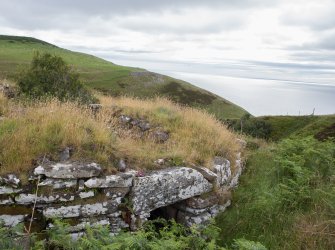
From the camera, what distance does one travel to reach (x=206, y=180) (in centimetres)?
927

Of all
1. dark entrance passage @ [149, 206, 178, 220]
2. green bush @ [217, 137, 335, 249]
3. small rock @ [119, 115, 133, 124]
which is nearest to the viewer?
green bush @ [217, 137, 335, 249]

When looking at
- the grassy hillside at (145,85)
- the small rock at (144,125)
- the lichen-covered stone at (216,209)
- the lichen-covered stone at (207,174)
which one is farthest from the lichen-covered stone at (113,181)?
the grassy hillside at (145,85)

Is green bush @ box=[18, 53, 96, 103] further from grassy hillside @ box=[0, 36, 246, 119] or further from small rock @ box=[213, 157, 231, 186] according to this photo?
grassy hillside @ box=[0, 36, 246, 119]

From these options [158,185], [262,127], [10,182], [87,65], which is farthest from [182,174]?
[87,65]

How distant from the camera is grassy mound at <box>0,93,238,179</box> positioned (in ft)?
25.6

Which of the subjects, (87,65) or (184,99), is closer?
(184,99)

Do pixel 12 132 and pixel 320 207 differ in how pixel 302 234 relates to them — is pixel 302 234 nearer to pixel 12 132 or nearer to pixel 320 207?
pixel 320 207

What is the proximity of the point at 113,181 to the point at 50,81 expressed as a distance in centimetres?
1038

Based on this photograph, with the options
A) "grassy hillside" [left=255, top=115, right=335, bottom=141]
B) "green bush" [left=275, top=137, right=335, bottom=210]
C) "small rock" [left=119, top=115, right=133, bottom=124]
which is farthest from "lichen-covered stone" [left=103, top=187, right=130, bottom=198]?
"grassy hillside" [left=255, top=115, right=335, bottom=141]

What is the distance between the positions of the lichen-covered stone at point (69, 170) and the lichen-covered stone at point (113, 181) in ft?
0.53

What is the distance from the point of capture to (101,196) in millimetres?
7793

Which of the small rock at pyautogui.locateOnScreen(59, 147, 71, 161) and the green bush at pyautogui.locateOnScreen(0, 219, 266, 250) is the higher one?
the small rock at pyautogui.locateOnScreen(59, 147, 71, 161)

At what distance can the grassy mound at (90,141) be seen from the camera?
7797mm

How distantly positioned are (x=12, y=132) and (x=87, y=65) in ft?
303
